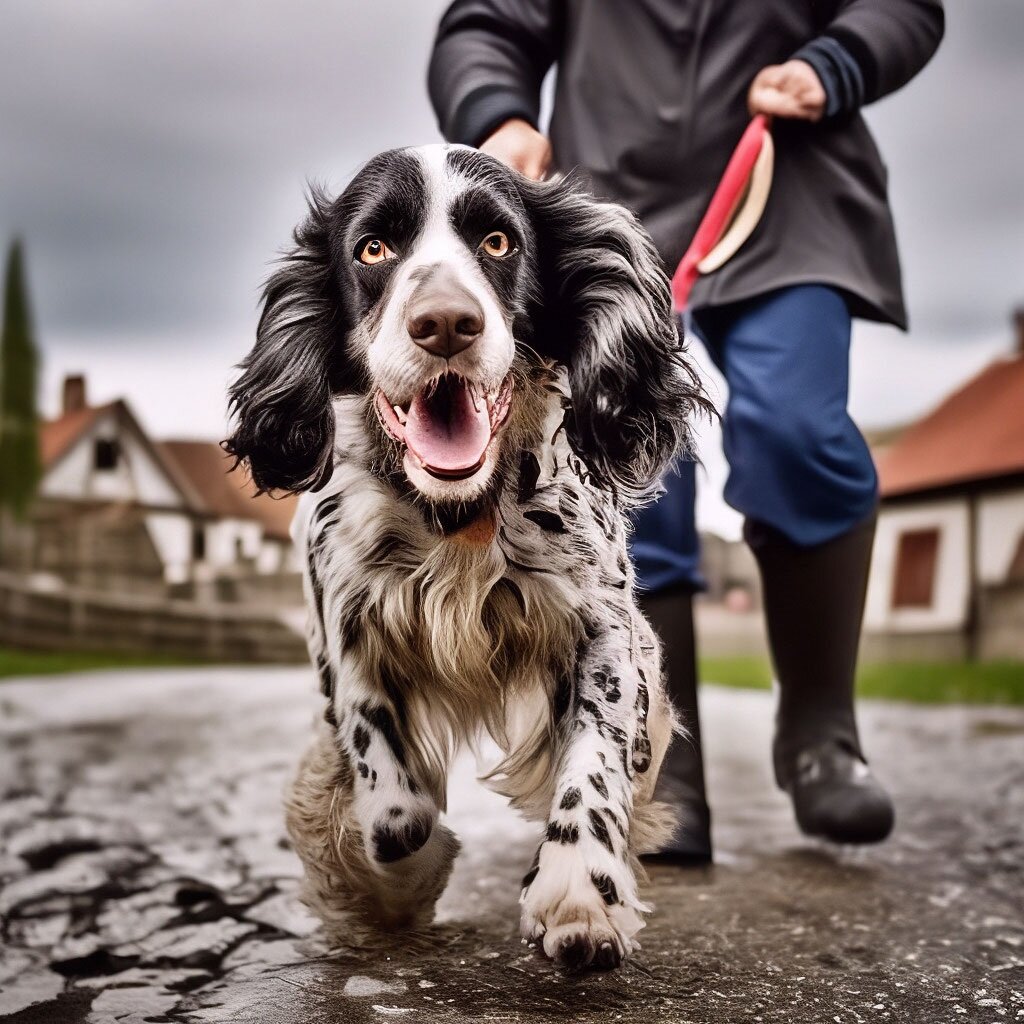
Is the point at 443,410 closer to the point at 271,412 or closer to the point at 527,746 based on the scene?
the point at 271,412

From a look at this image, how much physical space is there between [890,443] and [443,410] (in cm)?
1348

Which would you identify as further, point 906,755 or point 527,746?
point 906,755

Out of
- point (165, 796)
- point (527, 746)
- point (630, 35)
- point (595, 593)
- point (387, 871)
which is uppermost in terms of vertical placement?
point (630, 35)

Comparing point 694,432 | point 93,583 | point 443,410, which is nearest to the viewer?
point 443,410

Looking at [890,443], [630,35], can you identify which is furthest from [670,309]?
[890,443]

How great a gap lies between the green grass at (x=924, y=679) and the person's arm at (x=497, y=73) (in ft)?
24.4

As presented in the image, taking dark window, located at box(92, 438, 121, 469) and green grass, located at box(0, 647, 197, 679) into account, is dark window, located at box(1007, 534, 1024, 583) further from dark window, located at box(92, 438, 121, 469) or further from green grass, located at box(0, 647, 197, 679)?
dark window, located at box(92, 438, 121, 469)

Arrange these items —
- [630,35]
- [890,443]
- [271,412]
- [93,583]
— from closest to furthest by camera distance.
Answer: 1. [271,412]
2. [630,35]
3. [93,583]
4. [890,443]

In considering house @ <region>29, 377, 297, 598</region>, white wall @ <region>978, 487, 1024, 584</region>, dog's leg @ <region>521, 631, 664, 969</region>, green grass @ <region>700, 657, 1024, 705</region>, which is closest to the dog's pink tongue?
dog's leg @ <region>521, 631, 664, 969</region>

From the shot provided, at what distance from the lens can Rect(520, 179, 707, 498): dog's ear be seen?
2.29m

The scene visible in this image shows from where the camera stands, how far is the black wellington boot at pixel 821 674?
3375 mm

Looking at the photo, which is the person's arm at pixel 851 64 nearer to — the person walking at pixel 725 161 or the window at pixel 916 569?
the person walking at pixel 725 161

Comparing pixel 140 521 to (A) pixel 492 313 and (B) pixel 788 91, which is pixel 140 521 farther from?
(A) pixel 492 313

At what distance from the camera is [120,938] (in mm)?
3008
